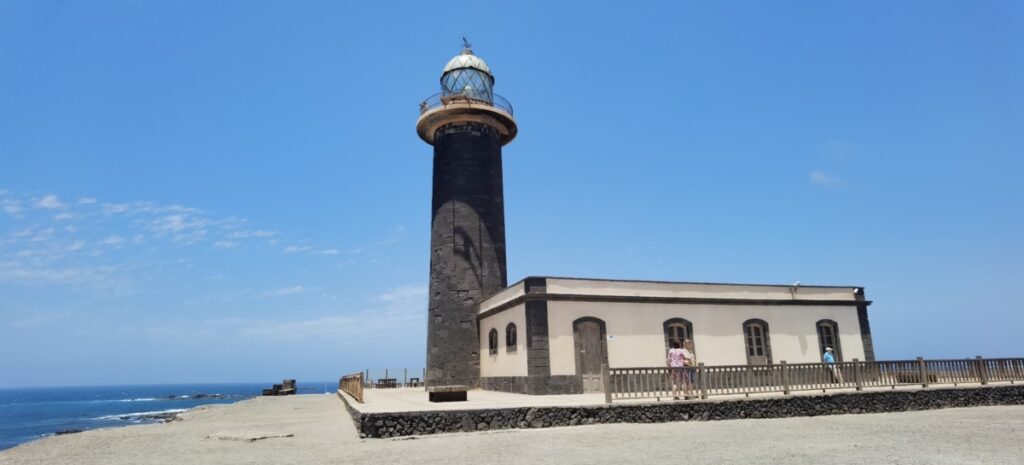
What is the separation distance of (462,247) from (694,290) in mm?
7873

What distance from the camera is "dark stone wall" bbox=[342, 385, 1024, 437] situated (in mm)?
10609

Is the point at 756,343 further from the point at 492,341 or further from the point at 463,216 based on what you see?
the point at 463,216

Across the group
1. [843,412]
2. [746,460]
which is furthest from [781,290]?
[746,460]

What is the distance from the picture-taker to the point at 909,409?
43.7 ft

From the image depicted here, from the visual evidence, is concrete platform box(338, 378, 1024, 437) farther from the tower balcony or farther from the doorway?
the tower balcony

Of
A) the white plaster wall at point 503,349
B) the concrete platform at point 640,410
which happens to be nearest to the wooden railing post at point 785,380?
the concrete platform at point 640,410

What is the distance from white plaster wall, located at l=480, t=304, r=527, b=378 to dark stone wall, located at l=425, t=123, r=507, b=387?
0.62 m

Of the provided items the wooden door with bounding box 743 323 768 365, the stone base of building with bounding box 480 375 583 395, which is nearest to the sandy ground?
the stone base of building with bounding box 480 375 583 395

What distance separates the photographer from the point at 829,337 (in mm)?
19406

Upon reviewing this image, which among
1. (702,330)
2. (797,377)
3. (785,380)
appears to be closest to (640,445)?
(785,380)

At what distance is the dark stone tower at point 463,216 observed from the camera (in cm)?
2080

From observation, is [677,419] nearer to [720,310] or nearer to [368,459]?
[368,459]

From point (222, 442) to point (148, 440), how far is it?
106 inches

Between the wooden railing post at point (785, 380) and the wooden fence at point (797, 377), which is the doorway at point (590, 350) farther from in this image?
the wooden railing post at point (785, 380)
